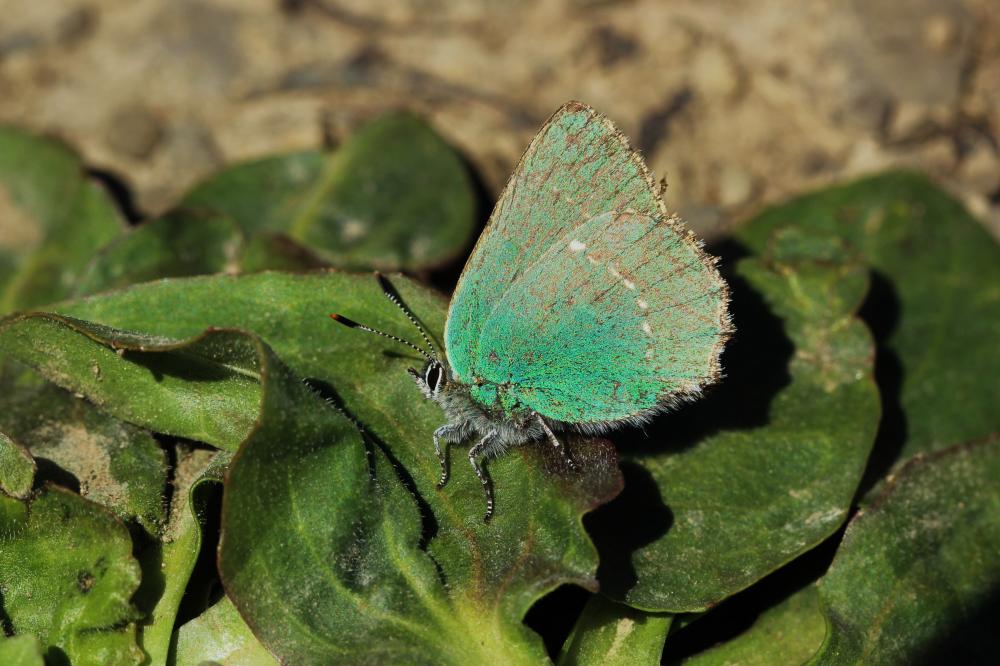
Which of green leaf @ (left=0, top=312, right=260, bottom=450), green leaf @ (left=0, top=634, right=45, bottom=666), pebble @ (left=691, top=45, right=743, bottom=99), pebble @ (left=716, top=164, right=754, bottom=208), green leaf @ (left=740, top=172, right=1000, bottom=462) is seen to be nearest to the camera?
green leaf @ (left=0, top=634, right=45, bottom=666)

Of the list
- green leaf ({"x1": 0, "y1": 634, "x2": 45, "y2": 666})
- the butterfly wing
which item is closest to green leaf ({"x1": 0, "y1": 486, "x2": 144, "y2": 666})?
green leaf ({"x1": 0, "y1": 634, "x2": 45, "y2": 666})

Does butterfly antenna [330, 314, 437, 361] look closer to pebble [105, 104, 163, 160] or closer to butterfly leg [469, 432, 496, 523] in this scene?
butterfly leg [469, 432, 496, 523]

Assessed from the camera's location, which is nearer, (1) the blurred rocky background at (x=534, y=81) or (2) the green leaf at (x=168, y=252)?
(2) the green leaf at (x=168, y=252)

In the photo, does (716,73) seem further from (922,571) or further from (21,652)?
(21,652)

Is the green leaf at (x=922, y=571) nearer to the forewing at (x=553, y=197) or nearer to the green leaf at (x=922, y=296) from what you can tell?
the green leaf at (x=922, y=296)

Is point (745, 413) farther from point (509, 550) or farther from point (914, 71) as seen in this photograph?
point (914, 71)

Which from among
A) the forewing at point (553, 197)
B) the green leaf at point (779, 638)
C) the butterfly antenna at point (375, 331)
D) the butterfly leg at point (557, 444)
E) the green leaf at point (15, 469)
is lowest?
the green leaf at point (779, 638)

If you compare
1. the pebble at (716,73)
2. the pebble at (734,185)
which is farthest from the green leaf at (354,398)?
the pebble at (716,73)

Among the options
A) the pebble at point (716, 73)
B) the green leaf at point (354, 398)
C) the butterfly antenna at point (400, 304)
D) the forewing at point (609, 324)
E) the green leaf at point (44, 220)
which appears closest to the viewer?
the green leaf at point (354, 398)
